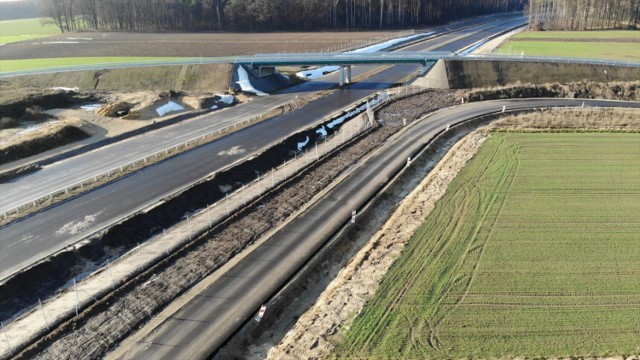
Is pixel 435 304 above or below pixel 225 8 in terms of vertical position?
below

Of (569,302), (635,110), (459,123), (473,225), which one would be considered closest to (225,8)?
A: (459,123)

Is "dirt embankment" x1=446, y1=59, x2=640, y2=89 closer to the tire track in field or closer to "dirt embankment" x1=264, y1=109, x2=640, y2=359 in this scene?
"dirt embankment" x1=264, y1=109, x2=640, y2=359

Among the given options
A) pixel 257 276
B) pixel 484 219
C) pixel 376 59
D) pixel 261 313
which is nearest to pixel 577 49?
pixel 376 59

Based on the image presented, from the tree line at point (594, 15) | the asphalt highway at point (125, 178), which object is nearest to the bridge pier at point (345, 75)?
the asphalt highway at point (125, 178)

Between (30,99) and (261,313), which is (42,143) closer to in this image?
(30,99)

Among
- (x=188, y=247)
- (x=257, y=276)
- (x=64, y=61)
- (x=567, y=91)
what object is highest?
(x=64, y=61)

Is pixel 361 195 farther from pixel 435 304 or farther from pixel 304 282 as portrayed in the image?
pixel 435 304
